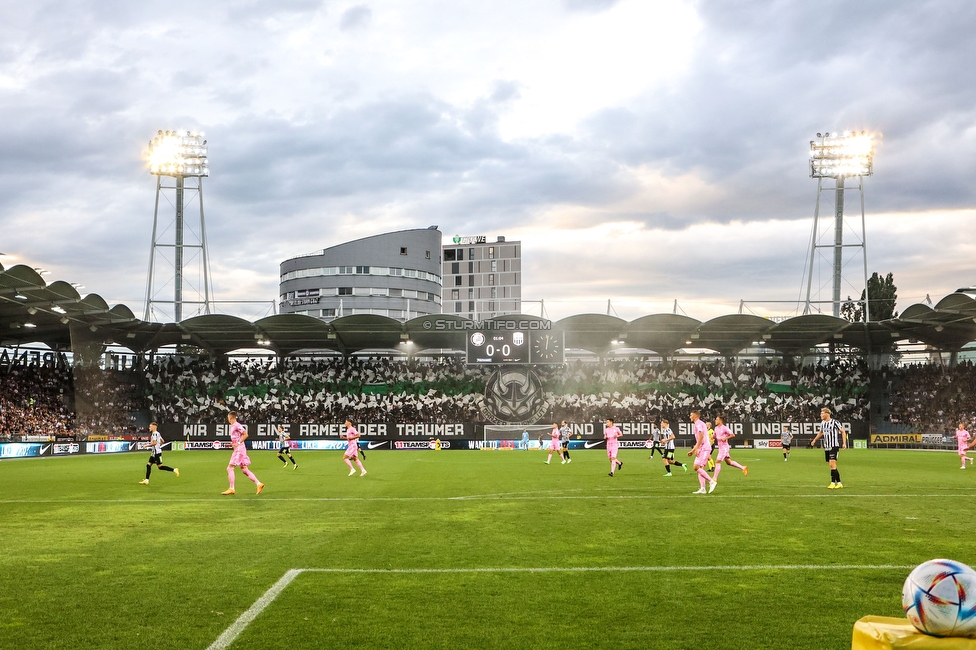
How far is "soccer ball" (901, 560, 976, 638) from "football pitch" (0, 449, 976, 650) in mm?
2744

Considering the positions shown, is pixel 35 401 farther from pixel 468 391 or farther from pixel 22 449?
pixel 468 391

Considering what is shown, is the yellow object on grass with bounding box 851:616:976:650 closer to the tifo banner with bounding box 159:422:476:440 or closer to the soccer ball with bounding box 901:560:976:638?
the soccer ball with bounding box 901:560:976:638

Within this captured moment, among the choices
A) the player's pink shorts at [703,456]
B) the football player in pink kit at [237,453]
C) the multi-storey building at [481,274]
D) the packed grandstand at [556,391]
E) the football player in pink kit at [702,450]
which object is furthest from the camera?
the multi-storey building at [481,274]

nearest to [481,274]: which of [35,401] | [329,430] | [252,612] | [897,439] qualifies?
[329,430]

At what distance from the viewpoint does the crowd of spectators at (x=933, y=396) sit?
5228 centimetres

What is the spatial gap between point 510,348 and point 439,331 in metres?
7.03

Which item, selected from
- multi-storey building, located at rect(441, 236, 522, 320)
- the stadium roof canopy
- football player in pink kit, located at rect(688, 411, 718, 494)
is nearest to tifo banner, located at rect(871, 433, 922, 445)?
the stadium roof canopy

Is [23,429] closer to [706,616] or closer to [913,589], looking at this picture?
[706,616]

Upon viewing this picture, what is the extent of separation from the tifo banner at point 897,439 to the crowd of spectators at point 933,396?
1.89m

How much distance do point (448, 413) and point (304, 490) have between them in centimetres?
3548

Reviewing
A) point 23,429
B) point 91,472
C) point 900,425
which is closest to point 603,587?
point 91,472

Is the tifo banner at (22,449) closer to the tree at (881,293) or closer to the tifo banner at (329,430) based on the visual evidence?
the tifo banner at (329,430)

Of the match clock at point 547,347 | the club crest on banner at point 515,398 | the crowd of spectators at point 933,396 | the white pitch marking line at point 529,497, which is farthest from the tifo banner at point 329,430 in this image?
the white pitch marking line at point 529,497

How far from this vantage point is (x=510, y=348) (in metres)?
48.2
